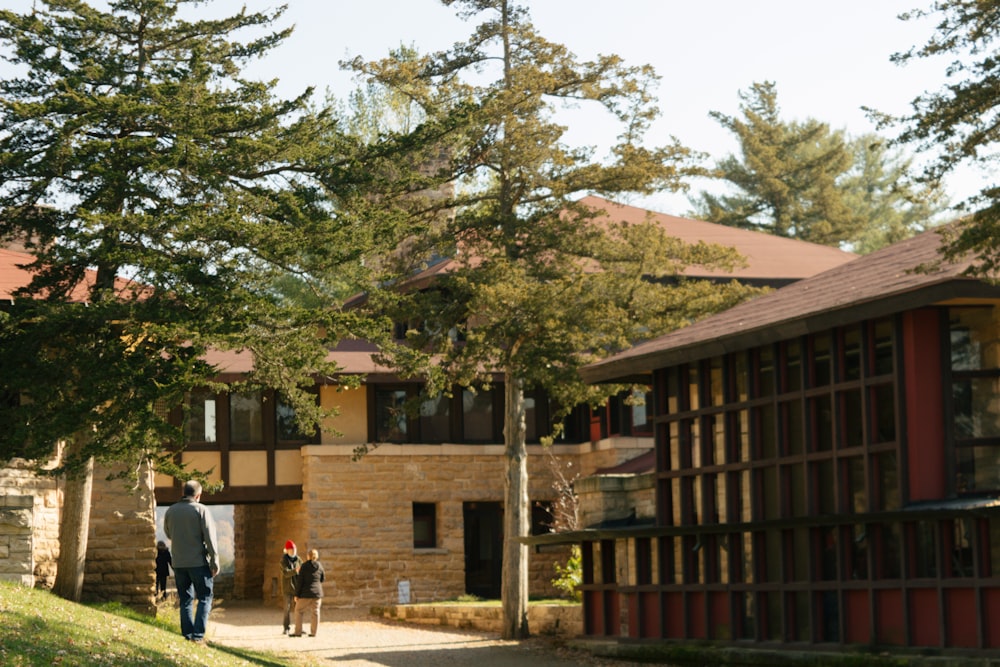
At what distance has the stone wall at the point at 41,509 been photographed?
2027 cm

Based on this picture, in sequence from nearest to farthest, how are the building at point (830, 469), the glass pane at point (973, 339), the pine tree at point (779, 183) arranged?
the building at point (830, 469), the glass pane at point (973, 339), the pine tree at point (779, 183)

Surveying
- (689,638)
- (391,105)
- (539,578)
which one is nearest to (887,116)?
(689,638)

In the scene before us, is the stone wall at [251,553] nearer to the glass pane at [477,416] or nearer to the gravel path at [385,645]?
the glass pane at [477,416]

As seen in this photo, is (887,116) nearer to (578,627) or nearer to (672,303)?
(672,303)

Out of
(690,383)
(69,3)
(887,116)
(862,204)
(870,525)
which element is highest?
(862,204)

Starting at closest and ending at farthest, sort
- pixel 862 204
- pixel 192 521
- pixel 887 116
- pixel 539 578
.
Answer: pixel 887 116, pixel 192 521, pixel 539 578, pixel 862 204

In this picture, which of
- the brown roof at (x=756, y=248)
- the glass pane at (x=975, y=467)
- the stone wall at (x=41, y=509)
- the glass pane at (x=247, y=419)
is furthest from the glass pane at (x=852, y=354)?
the glass pane at (x=247, y=419)

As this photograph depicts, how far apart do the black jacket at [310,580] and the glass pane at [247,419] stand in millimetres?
8284

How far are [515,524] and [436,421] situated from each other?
26.4 feet

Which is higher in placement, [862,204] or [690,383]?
[862,204]

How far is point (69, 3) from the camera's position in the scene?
21.2 meters

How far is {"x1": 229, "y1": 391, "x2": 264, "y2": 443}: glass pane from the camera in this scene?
32750mm

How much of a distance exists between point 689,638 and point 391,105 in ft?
105

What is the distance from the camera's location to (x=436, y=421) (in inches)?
1328
